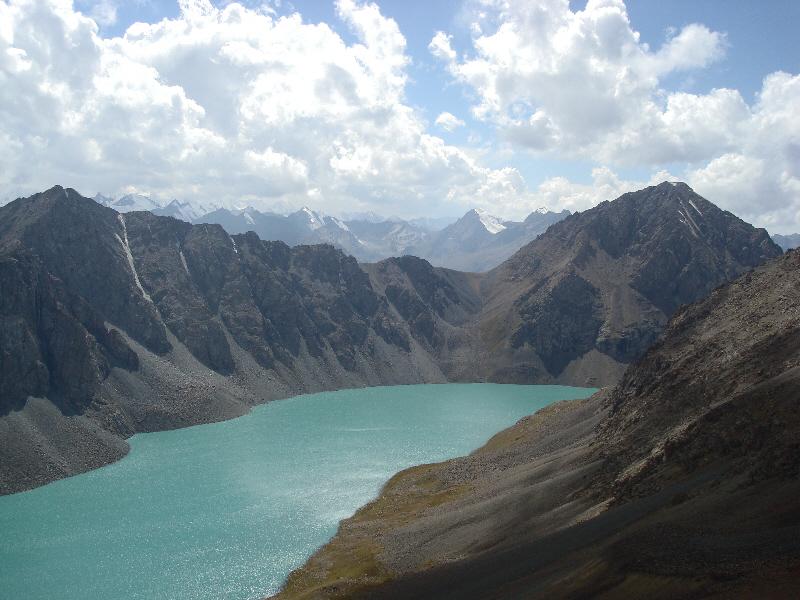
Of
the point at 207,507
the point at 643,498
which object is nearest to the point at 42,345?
the point at 207,507

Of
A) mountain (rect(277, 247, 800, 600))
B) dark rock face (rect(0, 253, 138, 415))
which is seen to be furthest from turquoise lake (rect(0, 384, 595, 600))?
dark rock face (rect(0, 253, 138, 415))

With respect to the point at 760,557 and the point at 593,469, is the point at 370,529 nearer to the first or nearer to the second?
the point at 593,469

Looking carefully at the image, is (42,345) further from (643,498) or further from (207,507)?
(643,498)

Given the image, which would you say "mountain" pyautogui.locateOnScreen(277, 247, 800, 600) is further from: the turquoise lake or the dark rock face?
the dark rock face

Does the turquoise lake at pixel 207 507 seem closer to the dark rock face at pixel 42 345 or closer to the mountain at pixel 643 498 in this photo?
the mountain at pixel 643 498

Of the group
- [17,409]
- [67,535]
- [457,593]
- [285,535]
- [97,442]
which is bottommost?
[457,593]

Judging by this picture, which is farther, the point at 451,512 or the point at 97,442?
the point at 97,442

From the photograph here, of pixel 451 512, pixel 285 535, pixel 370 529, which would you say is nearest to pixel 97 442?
pixel 285 535
